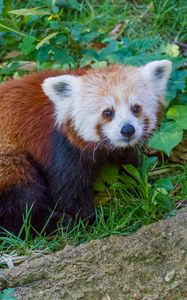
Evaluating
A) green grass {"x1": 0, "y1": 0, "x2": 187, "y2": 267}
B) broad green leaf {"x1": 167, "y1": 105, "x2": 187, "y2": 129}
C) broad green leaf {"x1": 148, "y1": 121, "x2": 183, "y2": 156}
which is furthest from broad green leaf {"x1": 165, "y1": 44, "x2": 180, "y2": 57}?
broad green leaf {"x1": 148, "y1": 121, "x2": 183, "y2": 156}

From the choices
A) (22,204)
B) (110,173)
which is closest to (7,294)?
(22,204)

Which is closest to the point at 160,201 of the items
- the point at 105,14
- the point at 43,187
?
the point at 43,187

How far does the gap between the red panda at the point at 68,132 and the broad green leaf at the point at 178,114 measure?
326 millimetres

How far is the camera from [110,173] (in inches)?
168

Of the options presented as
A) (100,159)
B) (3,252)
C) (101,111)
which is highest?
(101,111)

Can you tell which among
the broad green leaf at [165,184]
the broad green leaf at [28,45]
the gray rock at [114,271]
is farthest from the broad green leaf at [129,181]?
the broad green leaf at [28,45]

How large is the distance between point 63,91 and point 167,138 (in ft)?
2.35

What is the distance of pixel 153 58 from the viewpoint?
477 cm

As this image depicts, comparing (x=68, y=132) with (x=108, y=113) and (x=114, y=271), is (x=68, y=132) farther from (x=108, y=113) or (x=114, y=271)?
(x=114, y=271)

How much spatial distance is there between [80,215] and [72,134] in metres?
0.50

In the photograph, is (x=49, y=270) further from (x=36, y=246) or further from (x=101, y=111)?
(x=101, y=111)

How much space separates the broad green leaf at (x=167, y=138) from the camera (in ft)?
13.6

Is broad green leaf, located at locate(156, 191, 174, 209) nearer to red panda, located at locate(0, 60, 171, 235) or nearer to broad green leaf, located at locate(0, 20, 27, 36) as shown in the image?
red panda, located at locate(0, 60, 171, 235)

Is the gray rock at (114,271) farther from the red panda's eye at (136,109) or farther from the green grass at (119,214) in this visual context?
the red panda's eye at (136,109)
